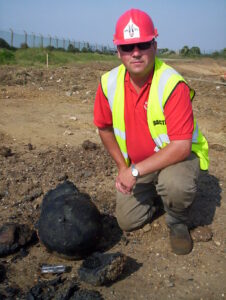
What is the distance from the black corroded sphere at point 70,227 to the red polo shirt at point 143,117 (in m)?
0.69

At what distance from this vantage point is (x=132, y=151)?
Answer: 3420 millimetres

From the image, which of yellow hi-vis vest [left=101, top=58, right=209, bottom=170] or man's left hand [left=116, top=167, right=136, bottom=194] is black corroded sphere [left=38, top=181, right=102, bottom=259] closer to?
man's left hand [left=116, top=167, right=136, bottom=194]

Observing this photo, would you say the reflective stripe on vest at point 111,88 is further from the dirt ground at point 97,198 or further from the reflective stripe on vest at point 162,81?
the dirt ground at point 97,198

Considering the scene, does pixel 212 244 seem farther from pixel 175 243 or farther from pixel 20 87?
pixel 20 87

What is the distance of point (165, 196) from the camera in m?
3.24

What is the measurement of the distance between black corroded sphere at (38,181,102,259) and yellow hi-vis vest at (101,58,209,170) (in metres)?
0.72

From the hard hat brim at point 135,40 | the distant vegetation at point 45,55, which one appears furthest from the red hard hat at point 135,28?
the distant vegetation at point 45,55

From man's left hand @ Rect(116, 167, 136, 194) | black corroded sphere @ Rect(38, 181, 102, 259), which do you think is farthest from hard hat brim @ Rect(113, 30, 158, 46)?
black corroded sphere @ Rect(38, 181, 102, 259)

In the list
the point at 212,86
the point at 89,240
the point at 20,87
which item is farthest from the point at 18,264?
the point at 212,86

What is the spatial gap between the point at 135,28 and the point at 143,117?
74 centimetres

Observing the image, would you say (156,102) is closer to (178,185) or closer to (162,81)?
(162,81)

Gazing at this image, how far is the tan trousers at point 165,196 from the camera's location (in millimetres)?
3146

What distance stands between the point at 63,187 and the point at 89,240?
0.67 meters

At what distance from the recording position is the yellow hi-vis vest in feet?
9.90
